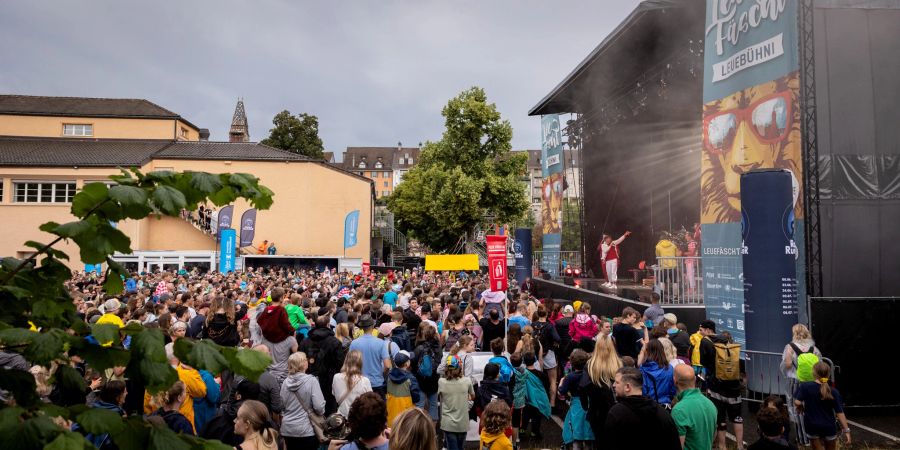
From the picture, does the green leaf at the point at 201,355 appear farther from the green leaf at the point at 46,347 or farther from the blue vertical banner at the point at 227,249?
the blue vertical banner at the point at 227,249

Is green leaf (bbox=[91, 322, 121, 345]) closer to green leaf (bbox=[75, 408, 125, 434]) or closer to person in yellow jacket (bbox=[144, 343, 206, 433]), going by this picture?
green leaf (bbox=[75, 408, 125, 434])

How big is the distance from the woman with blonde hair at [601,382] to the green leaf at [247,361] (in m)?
4.30

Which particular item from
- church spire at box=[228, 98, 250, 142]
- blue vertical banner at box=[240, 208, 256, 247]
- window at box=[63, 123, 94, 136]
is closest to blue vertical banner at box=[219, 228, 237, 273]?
blue vertical banner at box=[240, 208, 256, 247]

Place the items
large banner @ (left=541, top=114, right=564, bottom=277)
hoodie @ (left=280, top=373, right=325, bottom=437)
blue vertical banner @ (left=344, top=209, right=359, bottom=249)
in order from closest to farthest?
hoodie @ (left=280, top=373, right=325, bottom=437) < large banner @ (left=541, top=114, right=564, bottom=277) < blue vertical banner @ (left=344, top=209, right=359, bottom=249)

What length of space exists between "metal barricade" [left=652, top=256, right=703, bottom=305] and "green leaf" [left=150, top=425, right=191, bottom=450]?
12.7 m

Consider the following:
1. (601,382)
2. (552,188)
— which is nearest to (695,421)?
(601,382)

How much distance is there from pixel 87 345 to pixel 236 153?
4067 centimetres

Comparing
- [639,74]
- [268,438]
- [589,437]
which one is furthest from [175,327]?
[639,74]

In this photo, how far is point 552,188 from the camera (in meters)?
24.9

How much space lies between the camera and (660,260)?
14.0 metres

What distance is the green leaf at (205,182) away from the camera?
71.4 inches

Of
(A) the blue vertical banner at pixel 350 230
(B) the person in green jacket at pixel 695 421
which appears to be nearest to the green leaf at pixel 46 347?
(B) the person in green jacket at pixel 695 421

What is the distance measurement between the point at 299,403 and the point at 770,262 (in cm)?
765

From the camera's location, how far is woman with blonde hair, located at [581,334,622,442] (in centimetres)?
547
